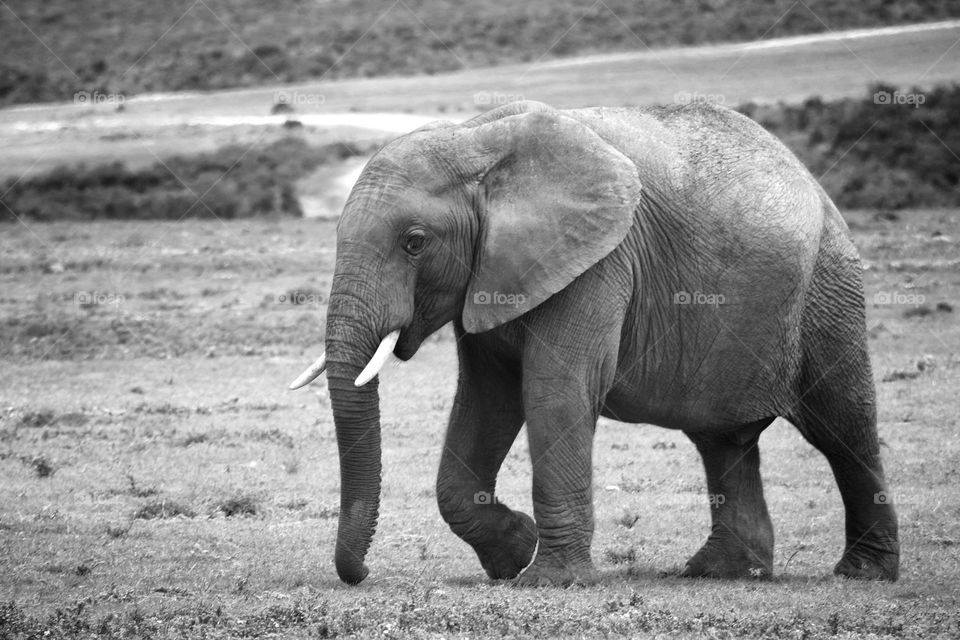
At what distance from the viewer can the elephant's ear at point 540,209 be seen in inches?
382

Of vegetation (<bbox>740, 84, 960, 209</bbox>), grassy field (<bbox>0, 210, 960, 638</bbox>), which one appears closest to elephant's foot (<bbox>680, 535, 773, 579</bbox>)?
grassy field (<bbox>0, 210, 960, 638</bbox>)

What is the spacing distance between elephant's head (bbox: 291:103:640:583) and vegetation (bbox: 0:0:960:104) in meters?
50.9

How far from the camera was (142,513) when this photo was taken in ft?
41.3

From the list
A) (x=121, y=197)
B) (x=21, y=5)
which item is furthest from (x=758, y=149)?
(x=21, y=5)

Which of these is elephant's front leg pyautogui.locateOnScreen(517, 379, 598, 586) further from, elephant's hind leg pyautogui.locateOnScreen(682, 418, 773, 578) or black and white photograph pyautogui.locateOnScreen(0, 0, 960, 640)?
elephant's hind leg pyautogui.locateOnScreen(682, 418, 773, 578)

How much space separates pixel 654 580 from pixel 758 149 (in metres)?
3.17

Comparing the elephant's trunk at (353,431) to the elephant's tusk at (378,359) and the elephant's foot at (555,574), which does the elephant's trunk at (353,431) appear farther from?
the elephant's foot at (555,574)

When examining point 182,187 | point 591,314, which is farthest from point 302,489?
point 182,187

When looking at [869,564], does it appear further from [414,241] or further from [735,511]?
[414,241]

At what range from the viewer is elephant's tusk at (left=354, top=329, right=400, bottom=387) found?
30.2 ft

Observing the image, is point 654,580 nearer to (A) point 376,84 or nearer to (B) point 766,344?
(B) point 766,344

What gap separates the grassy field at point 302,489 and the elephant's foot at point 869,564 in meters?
0.14

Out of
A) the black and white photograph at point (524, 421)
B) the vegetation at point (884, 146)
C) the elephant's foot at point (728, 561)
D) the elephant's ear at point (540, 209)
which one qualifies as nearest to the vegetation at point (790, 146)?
the vegetation at point (884, 146)

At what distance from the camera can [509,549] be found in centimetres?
1067
